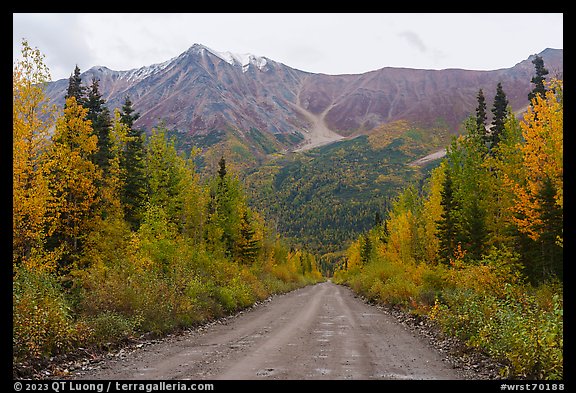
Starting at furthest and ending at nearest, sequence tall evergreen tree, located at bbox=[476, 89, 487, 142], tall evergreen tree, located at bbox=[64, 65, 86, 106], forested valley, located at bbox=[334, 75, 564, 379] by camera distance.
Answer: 1. tall evergreen tree, located at bbox=[476, 89, 487, 142]
2. tall evergreen tree, located at bbox=[64, 65, 86, 106]
3. forested valley, located at bbox=[334, 75, 564, 379]

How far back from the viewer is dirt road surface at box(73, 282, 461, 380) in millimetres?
9719

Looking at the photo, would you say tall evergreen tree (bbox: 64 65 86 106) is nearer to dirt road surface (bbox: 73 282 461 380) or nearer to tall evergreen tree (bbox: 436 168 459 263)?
dirt road surface (bbox: 73 282 461 380)

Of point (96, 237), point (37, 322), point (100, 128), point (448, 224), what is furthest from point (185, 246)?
point (448, 224)

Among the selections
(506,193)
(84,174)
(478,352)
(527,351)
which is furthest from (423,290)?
(84,174)

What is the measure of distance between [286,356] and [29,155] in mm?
13394

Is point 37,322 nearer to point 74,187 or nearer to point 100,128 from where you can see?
point 74,187

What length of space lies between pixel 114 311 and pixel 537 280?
75.8ft

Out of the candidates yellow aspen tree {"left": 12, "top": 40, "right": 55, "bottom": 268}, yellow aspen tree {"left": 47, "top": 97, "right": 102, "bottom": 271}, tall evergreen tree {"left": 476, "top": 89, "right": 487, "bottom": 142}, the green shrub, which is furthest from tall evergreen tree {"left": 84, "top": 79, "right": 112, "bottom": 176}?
tall evergreen tree {"left": 476, "top": 89, "right": 487, "bottom": 142}

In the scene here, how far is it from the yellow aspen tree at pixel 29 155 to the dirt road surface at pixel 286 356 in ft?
23.6

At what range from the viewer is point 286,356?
12008 millimetres

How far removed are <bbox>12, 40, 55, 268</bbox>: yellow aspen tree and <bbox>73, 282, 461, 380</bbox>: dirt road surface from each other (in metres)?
7.19

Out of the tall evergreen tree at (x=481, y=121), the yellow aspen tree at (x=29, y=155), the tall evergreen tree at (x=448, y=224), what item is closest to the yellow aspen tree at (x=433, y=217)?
the tall evergreen tree at (x=448, y=224)

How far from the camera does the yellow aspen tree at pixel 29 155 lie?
1563 cm
